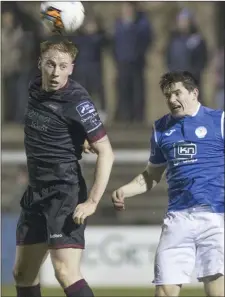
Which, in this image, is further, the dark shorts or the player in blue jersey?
the player in blue jersey

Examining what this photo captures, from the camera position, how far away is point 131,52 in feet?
52.7

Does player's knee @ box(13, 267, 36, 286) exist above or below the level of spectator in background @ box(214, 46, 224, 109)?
below

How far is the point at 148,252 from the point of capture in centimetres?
1444

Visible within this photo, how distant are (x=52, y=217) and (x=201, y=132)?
4.03 ft

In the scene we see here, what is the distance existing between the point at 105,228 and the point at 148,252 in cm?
67

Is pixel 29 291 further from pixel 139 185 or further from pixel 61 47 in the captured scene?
pixel 61 47

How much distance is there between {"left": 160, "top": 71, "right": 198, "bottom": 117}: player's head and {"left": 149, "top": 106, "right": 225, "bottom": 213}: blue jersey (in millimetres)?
92

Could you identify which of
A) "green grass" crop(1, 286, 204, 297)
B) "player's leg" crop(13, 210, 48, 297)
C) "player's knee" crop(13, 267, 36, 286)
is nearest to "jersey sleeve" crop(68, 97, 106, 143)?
"player's leg" crop(13, 210, 48, 297)

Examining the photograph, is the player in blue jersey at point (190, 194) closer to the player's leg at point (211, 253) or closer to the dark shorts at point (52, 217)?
the player's leg at point (211, 253)

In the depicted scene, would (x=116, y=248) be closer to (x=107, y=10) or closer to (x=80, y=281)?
(x=80, y=281)

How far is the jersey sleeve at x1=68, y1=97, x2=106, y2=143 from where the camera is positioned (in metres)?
7.37

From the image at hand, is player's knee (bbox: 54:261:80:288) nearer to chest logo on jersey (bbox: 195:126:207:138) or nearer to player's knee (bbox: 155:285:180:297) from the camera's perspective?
player's knee (bbox: 155:285:180:297)

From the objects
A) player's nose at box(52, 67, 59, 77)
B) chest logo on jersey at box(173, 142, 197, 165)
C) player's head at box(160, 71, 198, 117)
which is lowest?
chest logo on jersey at box(173, 142, 197, 165)

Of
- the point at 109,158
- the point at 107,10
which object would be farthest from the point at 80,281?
the point at 107,10
